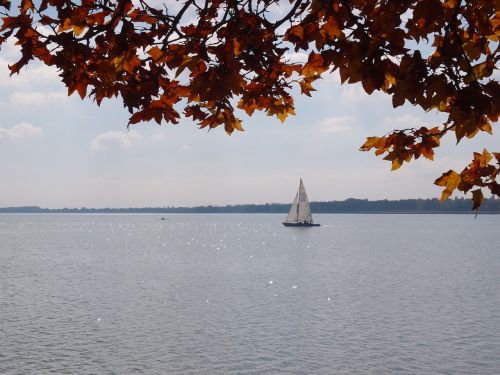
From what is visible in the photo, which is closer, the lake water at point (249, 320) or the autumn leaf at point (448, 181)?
the autumn leaf at point (448, 181)

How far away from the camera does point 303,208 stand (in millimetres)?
168500

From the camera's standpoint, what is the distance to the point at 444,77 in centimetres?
514

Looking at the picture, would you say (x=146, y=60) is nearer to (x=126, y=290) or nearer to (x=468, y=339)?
(x=468, y=339)

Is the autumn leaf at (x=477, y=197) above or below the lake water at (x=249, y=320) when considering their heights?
above

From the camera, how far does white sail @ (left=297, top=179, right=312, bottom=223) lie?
157250 mm

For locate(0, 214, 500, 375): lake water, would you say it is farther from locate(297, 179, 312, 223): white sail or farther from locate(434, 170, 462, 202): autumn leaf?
locate(297, 179, 312, 223): white sail

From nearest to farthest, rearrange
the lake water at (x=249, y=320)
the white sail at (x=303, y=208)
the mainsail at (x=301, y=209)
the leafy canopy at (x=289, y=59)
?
the leafy canopy at (x=289, y=59) → the lake water at (x=249, y=320) → the white sail at (x=303, y=208) → the mainsail at (x=301, y=209)

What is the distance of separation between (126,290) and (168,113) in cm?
5687

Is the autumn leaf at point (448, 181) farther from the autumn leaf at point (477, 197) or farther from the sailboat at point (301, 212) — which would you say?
the sailboat at point (301, 212)

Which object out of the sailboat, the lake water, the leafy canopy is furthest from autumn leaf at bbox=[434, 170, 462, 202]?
the sailboat

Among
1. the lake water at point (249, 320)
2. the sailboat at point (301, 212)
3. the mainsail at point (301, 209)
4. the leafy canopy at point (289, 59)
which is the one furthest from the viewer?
the sailboat at point (301, 212)

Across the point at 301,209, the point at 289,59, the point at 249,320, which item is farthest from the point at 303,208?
the point at 289,59

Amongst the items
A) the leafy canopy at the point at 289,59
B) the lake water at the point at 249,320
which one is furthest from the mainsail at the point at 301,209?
the leafy canopy at the point at 289,59

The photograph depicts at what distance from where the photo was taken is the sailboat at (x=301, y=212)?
16065cm
